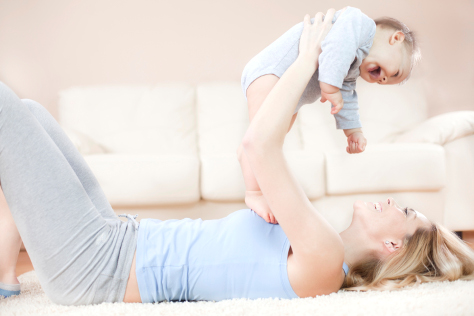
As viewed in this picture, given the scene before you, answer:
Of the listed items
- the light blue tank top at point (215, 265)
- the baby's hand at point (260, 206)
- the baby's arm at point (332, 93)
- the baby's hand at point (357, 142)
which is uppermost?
the baby's arm at point (332, 93)

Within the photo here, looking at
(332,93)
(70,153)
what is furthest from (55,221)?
(332,93)

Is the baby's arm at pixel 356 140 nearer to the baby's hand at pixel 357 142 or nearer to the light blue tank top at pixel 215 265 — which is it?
the baby's hand at pixel 357 142

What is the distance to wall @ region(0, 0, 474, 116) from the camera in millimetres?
2986

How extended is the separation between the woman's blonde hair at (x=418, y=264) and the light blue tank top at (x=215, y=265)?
24cm

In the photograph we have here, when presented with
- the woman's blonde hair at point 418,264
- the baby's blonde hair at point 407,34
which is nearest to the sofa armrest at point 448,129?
the baby's blonde hair at point 407,34

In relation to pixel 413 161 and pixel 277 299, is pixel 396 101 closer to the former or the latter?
pixel 413 161

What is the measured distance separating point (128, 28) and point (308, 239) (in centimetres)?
271

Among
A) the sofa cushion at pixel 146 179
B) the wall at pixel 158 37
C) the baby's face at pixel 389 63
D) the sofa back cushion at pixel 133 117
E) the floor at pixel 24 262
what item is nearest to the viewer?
the baby's face at pixel 389 63

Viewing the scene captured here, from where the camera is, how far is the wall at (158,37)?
2.99 m

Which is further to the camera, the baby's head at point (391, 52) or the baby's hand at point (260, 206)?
the baby's head at point (391, 52)

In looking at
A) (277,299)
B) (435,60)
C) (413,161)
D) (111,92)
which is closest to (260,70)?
(277,299)

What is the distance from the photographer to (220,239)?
3.07 feet

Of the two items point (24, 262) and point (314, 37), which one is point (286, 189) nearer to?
point (314, 37)

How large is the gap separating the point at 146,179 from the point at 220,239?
1.09 metres
